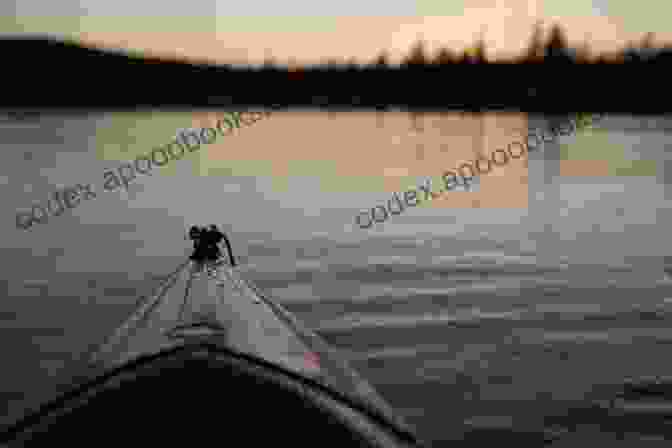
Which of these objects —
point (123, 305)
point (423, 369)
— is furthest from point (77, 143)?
point (423, 369)

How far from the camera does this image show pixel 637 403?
7.55 metres

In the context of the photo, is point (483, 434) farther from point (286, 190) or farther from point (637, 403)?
point (286, 190)

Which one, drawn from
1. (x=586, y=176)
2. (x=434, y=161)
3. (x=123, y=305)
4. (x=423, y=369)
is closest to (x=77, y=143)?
(x=434, y=161)

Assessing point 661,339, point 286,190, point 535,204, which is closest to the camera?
point 661,339

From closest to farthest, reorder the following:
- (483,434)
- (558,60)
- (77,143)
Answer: (483,434) → (77,143) → (558,60)

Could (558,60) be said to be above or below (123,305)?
above

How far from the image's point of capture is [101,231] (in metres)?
17.9

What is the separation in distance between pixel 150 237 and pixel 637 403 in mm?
12497

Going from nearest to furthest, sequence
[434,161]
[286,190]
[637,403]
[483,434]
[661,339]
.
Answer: [483,434]
[637,403]
[661,339]
[286,190]
[434,161]

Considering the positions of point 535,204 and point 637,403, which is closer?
point 637,403

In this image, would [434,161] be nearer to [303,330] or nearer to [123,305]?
[123,305]

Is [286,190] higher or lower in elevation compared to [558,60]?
lower

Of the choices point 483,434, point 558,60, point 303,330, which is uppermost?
point 558,60

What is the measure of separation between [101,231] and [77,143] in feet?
123
